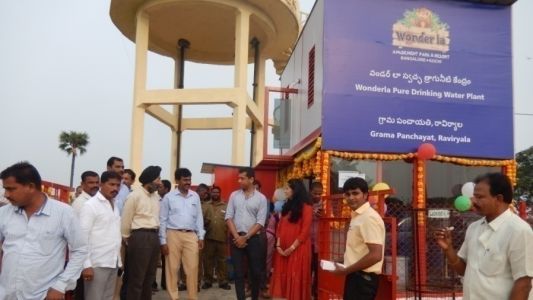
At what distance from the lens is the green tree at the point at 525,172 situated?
104ft

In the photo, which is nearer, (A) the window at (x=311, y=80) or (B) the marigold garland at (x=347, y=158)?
(B) the marigold garland at (x=347, y=158)

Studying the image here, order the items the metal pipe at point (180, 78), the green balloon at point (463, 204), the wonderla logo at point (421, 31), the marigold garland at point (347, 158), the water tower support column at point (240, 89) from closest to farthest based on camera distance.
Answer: the green balloon at point (463, 204) < the marigold garland at point (347, 158) < the wonderla logo at point (421, 31) < the water tower support column at point (240, 89) < the metal pipe at point (180, 78)

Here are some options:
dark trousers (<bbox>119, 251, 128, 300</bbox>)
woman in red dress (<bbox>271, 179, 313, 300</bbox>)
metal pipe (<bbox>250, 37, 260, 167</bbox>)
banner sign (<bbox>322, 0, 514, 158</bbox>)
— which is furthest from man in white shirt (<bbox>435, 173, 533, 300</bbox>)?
metal pipe (<bbox>250, 37, 260, 167</bbox>)

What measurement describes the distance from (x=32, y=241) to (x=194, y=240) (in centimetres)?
376

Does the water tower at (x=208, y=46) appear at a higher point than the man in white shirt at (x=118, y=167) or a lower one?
higher

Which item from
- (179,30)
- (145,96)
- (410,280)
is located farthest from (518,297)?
(179,30)

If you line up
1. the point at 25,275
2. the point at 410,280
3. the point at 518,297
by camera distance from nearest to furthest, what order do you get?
1. the point at 518,297
2. the point at 25,275
3. the point at 410,280

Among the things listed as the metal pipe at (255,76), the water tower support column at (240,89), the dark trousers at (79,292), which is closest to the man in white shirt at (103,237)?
the dark trousers at (79,292)

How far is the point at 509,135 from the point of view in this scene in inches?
392

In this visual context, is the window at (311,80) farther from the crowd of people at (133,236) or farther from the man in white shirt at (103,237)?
the man in white shirt at (103,237)

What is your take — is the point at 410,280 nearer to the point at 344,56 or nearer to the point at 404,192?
the point at 404,192

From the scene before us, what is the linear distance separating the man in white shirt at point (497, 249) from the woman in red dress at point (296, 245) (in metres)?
3.73

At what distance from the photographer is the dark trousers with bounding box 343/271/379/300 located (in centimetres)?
440

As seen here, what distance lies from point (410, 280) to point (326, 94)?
142 inches
